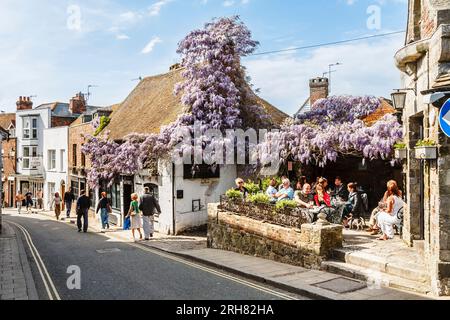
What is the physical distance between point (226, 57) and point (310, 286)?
13.0 m

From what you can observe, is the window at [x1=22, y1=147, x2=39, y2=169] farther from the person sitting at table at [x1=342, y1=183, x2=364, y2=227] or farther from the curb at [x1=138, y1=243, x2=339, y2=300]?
the person sitting at table at [x1=342, y1=183, x2=364, y2=227]

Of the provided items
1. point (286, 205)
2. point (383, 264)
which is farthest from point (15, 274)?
point (383, 264)

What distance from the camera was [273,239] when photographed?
1053 centimetres

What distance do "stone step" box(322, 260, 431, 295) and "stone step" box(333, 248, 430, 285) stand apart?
88 millimetres

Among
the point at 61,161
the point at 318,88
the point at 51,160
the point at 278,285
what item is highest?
the point at 318,88

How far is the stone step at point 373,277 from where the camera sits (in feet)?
23.0

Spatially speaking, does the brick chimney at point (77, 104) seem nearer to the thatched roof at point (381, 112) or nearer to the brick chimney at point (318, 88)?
the brick chimney at point (318, 88)

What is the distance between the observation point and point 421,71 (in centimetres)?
801

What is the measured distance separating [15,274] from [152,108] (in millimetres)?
13964

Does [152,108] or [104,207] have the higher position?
[152,108]

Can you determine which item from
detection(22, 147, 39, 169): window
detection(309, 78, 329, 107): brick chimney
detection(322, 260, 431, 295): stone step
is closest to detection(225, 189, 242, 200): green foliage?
detection(322, 260, 431, 295): stone step

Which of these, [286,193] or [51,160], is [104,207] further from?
[51,160]
